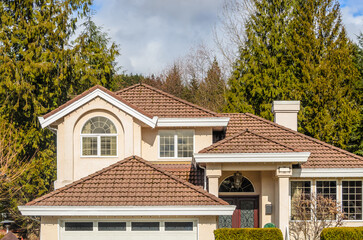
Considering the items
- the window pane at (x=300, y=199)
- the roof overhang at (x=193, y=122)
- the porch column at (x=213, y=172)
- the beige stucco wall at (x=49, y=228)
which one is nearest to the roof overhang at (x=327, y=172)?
the window pane at (x=300, y=199)

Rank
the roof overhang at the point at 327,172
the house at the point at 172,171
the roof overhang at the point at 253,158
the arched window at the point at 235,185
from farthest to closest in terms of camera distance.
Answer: the arched window at the point at 235,185
the roof overhang at the point at 327,172
the roof overhang at the point at 253,158
the house at the point at 172,171

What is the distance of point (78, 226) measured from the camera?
1689cm

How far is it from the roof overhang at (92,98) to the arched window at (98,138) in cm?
85

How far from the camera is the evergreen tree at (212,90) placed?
46.0 meters

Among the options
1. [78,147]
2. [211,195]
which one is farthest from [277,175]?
[78,147]

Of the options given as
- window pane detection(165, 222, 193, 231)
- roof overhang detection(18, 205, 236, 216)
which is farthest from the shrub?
window pane detection(165, 222, 193, 231)

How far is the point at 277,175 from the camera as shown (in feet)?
60.7

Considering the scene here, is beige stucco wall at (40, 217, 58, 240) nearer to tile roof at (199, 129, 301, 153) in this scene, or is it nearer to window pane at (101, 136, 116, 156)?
window pane at (101, 136, 116, 156)

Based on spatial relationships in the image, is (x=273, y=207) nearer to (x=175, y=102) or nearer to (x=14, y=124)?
(x=175, y=102)

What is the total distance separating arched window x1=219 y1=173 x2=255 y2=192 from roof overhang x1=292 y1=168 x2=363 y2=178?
2016 millimetres

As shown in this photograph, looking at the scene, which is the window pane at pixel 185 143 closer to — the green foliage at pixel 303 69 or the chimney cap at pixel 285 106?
the chimney cap at pixel 285 106

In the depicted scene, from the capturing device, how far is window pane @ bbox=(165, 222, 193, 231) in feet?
55.0

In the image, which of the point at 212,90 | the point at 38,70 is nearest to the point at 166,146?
the point at 38,70

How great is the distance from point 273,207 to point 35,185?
17.6 meters
